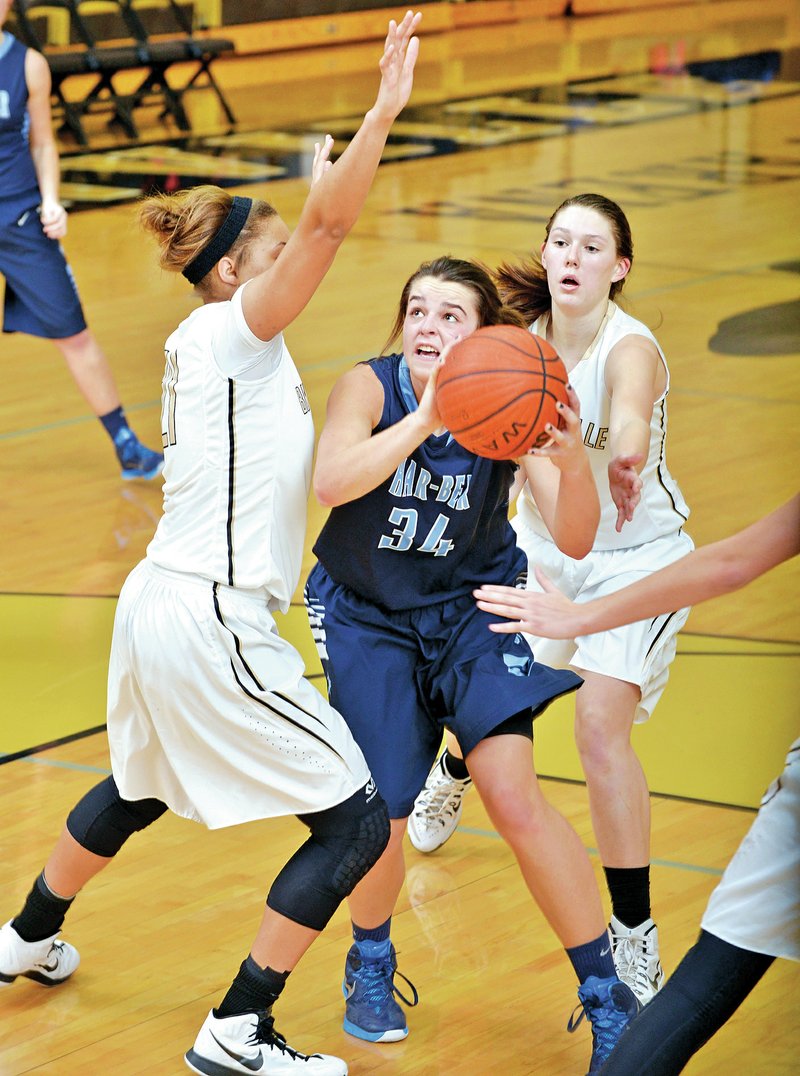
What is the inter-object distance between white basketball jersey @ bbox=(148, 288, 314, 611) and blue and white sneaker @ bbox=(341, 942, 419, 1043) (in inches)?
31.5

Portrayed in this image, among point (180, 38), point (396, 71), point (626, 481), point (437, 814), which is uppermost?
point (396, 71)

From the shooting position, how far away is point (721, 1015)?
250cm

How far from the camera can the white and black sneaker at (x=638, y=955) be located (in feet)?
11.4

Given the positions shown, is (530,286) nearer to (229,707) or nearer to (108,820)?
(229,707)

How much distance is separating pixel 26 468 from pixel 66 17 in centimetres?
1132

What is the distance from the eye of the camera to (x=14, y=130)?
7.32m

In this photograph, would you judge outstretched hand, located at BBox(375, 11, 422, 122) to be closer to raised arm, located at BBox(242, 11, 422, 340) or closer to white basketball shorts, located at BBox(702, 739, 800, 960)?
raised arm, located at BBox(242, 11, 422, 340)

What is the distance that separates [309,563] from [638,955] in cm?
297

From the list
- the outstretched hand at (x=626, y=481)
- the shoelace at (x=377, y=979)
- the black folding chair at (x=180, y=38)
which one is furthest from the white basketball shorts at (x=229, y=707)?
the black folding chair at (x=180, y=38)

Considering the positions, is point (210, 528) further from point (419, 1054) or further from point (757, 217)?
point (757, 217)

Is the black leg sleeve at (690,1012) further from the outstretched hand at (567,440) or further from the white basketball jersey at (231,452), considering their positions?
the white basketball jersey at (231,452)

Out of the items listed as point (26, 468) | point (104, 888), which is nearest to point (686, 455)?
point (26, 468)

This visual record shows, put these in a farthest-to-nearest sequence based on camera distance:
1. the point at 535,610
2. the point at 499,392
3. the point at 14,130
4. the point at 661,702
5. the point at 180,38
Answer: the point at 180,38, the point at 14,130, the point at 661,702, the point at 499,392, the point at 535,610

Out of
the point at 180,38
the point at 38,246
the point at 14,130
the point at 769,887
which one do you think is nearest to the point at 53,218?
the point at 38,246
